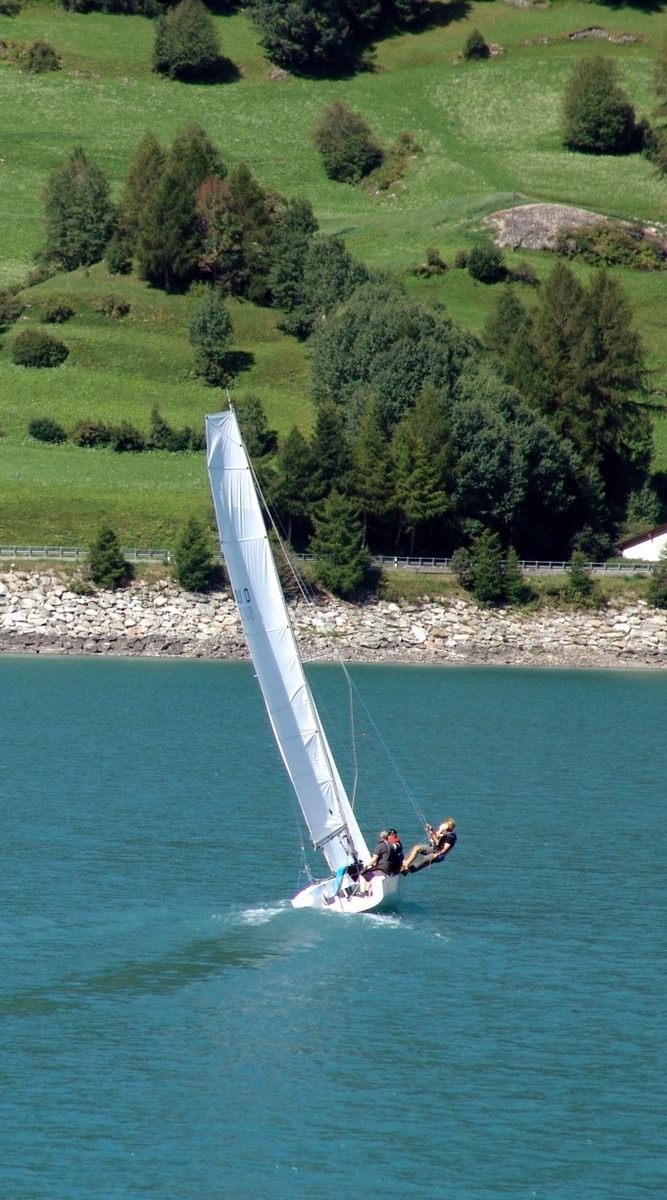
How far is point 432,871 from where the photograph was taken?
4197 cm

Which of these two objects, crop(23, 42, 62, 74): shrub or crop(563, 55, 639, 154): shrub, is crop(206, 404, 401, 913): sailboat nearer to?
crop(563, 55, 639, 154): shrub

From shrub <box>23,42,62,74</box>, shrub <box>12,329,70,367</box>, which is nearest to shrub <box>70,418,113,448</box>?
shrub <box>12,329,70,367</box>

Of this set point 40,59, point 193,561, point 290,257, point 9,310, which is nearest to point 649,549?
point 193,561

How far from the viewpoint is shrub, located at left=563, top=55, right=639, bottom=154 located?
157m

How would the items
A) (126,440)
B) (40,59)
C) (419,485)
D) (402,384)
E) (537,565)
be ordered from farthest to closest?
(40,59)
(126,440)
(402,384)
(537,565)
(419,485)

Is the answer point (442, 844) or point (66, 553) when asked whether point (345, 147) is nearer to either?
point (66, 553)

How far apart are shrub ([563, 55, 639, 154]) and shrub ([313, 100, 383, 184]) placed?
61.2 ft

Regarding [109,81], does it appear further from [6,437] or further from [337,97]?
[6,437]

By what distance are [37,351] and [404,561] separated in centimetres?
3407

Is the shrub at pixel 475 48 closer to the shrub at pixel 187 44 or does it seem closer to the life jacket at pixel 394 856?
the shrub at pixel 187 44

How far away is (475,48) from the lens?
17262 cm

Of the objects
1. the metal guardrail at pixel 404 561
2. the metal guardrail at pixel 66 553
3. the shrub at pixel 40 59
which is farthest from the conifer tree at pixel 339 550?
the shrub at pixel 40 59

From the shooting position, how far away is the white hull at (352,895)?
3597 cm

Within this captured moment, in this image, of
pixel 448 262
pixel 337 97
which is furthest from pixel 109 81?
pixel 448 262
